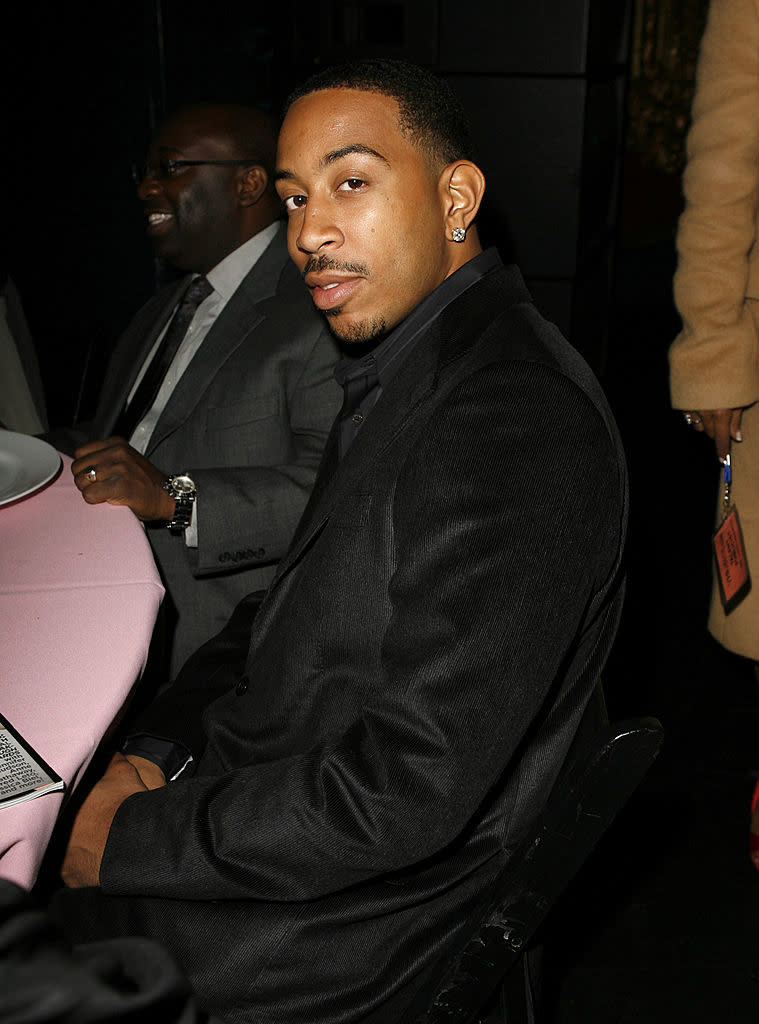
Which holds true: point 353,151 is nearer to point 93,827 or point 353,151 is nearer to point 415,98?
point 415,98

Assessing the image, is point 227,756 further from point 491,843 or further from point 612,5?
point 612,5

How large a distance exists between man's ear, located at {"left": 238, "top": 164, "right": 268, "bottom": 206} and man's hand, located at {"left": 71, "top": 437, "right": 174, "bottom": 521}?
0.76m

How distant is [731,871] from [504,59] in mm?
3351

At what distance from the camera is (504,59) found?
4.19m

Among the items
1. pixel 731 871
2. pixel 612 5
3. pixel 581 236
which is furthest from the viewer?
pixel 612 5

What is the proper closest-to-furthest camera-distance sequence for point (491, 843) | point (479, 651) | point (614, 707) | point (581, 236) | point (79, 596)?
point (479, 651)
point (491, 843)
point (79, 596)
point (614, 707)
point (581, 236)

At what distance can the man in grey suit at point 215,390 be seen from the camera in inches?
72.1

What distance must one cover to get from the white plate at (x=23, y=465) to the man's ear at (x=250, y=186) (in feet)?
2.49

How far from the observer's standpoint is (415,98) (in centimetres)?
120

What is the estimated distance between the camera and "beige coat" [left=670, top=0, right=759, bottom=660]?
180cm

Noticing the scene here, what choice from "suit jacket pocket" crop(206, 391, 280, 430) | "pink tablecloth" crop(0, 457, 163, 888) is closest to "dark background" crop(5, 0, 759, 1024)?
"suit jacket pocket" crop(206, 391, 280, 430)

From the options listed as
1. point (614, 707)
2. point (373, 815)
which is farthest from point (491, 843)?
point (614, 707)

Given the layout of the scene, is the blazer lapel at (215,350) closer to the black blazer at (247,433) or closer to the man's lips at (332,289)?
the black blazer at (247,433)

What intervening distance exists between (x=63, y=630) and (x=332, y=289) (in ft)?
1.75
